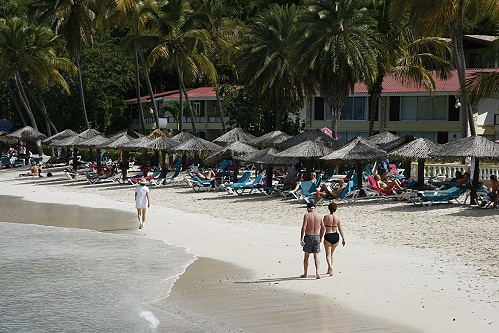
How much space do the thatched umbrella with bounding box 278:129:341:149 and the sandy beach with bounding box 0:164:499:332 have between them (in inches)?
160

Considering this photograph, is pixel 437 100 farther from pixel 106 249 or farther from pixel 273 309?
pixel 273 309

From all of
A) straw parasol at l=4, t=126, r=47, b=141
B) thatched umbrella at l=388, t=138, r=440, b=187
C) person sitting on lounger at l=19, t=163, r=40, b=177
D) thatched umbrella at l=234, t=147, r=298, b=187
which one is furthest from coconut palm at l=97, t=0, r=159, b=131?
thatched umbrella at l=388, t=138, r=440, b=187

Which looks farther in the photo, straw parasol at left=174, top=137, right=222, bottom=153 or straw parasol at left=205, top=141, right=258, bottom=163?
straw parasol at left=174, top=137, right=222, bottom=153

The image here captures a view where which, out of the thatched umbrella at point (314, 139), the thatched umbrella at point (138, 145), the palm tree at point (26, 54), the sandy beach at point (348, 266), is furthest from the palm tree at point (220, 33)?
the sandy beach at point (348, 266)

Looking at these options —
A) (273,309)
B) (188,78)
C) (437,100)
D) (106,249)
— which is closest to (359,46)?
(437,100)

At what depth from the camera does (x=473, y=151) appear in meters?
22.4

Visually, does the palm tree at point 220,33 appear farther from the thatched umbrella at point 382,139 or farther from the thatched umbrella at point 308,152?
the thatched umbrella at point 308,152

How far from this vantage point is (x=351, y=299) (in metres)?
12.8

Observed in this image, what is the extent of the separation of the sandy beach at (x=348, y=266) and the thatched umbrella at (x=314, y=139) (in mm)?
4062

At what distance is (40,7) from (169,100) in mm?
13252

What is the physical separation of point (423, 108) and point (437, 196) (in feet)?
81.1

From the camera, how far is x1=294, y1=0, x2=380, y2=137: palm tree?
1431 inches

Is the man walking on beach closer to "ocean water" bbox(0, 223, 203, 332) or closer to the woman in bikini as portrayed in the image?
the woman in bikini

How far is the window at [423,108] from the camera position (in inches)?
1816
